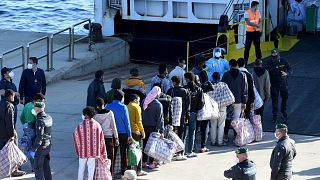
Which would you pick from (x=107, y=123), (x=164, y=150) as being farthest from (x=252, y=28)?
(x=107, y=123)

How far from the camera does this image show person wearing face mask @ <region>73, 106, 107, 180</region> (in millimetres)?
13359

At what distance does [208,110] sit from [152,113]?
1397 mm

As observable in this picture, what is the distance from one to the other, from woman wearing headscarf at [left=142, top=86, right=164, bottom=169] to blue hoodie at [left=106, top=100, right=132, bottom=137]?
59 centimetres

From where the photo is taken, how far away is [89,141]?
528 inches

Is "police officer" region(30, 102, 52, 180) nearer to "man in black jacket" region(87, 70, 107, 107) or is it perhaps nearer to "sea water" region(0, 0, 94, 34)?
"man in black jacket" region(87, 70, 107, 107)

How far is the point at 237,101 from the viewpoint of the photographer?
1623cm

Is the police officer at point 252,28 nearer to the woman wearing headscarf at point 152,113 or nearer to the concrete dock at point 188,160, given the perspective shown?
the concrete dock at point 188,160

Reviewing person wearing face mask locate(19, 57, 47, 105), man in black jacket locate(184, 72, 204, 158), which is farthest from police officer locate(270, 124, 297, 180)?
person wearing face mask locate(19, 57, 47, 105)

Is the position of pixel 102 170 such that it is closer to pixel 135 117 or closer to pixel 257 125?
pixel 135 117

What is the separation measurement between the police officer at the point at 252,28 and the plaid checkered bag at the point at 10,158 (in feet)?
26.8

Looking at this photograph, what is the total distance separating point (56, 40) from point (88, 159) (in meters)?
11.5

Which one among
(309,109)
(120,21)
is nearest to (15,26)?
(120,21)

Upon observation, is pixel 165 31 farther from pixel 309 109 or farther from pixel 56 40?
pixel 309 109

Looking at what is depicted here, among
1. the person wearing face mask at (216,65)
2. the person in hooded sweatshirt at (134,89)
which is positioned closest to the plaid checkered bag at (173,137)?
the person in hooded sweatshirt at (134,89)
